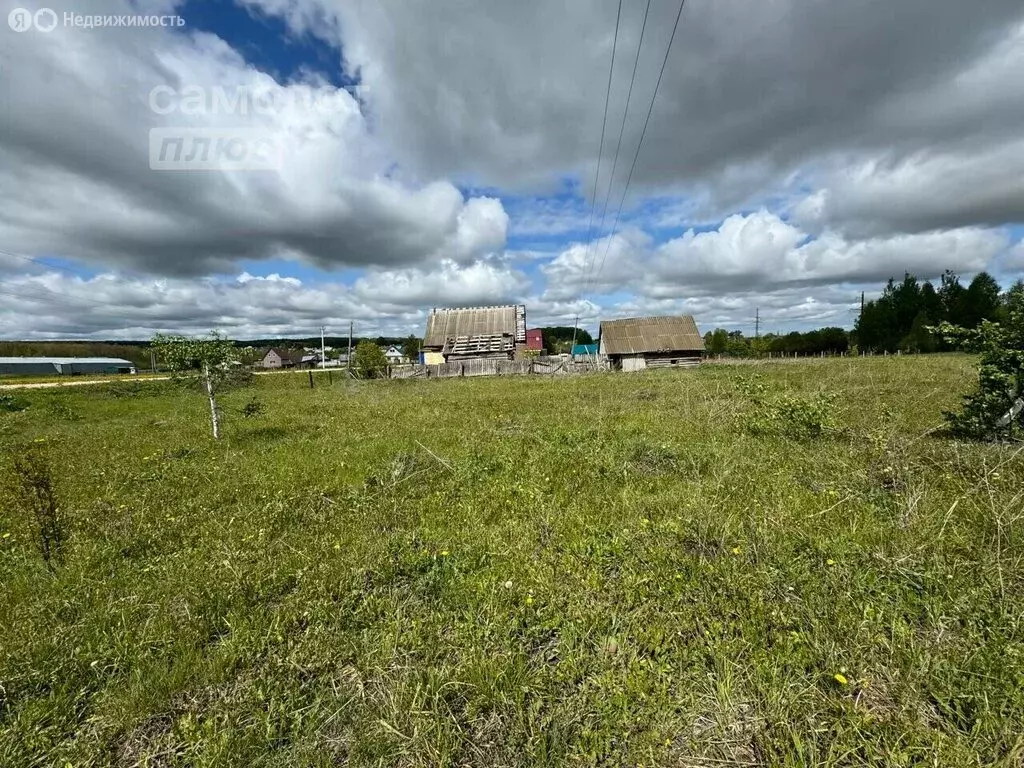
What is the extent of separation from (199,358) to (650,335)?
37043mm

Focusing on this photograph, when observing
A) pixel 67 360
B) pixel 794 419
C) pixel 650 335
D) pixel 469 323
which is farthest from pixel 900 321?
pixel 67 360

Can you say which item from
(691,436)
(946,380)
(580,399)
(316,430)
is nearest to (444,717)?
(691,436)

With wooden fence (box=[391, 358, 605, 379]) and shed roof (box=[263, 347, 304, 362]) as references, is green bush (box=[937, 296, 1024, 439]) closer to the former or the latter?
wooden fence (box=[391, 358, 605, 379])

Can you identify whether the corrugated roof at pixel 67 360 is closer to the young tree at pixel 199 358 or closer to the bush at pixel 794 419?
the young tree at pixel 199 358

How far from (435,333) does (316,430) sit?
3081 cm

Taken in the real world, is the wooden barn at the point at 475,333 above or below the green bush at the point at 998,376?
above

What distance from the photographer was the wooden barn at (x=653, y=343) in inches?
1526

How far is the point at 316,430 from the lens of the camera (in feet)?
35.1

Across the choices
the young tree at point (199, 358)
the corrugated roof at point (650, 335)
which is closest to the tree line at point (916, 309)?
the corrugated roof at point (650, 335)

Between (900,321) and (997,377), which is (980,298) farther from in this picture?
(997,377)

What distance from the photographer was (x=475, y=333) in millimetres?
39031

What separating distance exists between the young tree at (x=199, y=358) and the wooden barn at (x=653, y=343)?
31.7 meters

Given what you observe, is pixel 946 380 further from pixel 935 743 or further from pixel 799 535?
pixel 935 743

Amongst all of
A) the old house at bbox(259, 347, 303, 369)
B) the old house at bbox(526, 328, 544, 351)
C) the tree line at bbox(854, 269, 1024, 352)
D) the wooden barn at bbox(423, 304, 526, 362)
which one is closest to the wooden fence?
the wooden barn at bbox(423, 304, 526, 362)
